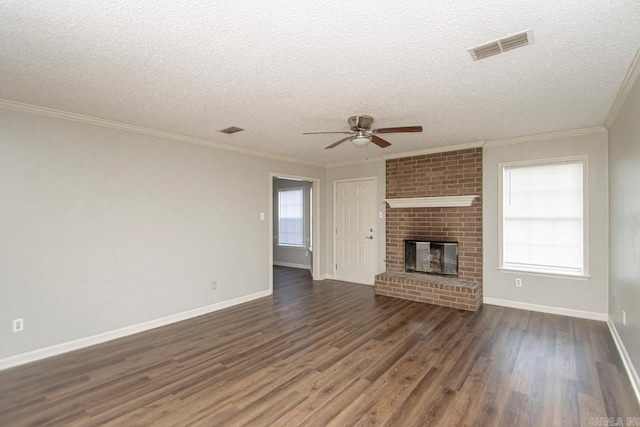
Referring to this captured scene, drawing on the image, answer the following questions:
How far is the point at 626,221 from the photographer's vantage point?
2852 millimetres

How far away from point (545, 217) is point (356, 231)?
10.3 ft

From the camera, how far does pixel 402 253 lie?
5.69 metres

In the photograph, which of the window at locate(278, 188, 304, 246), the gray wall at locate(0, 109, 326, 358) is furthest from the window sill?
the window at locate(278, 188, 304, 246)

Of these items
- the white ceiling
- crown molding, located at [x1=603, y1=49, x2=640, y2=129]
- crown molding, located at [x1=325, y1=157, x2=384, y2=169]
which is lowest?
crown molding, located at [x1=325, y1=157, x2=384, y2=169]

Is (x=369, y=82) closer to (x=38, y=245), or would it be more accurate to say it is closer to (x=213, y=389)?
(x=213, y=389)

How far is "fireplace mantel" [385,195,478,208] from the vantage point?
4.94 meters

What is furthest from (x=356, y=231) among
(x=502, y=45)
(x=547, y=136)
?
(x=502, y=45)

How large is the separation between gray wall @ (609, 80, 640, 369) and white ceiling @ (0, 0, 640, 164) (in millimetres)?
316

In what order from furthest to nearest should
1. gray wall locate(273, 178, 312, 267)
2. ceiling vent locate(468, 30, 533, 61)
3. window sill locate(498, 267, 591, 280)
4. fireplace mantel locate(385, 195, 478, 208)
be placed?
1. gray wall locate(273, 178, 312, 267)
2. fireplace mantel locate(385, 195, 478, 208)
3. window sill locate(498, 267, 591, 280)
4. ceiling vent locate(468, 30, 533, 61)

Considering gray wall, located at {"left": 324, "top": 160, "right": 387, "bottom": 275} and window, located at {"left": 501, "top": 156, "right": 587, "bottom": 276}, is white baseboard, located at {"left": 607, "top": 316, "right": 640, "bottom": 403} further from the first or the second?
gray wall, located at {"left": 324, "top": 160, "right": 387, "bottom": 275}

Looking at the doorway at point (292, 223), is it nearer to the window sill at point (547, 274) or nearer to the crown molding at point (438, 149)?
the crown molding at point (438, 149)

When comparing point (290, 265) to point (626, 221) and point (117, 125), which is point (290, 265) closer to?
point (117, 125)

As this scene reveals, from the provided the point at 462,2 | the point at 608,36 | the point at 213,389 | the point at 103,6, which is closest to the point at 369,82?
the point at 462,2

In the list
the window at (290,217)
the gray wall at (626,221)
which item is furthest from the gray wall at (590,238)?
the window at (290,217)
